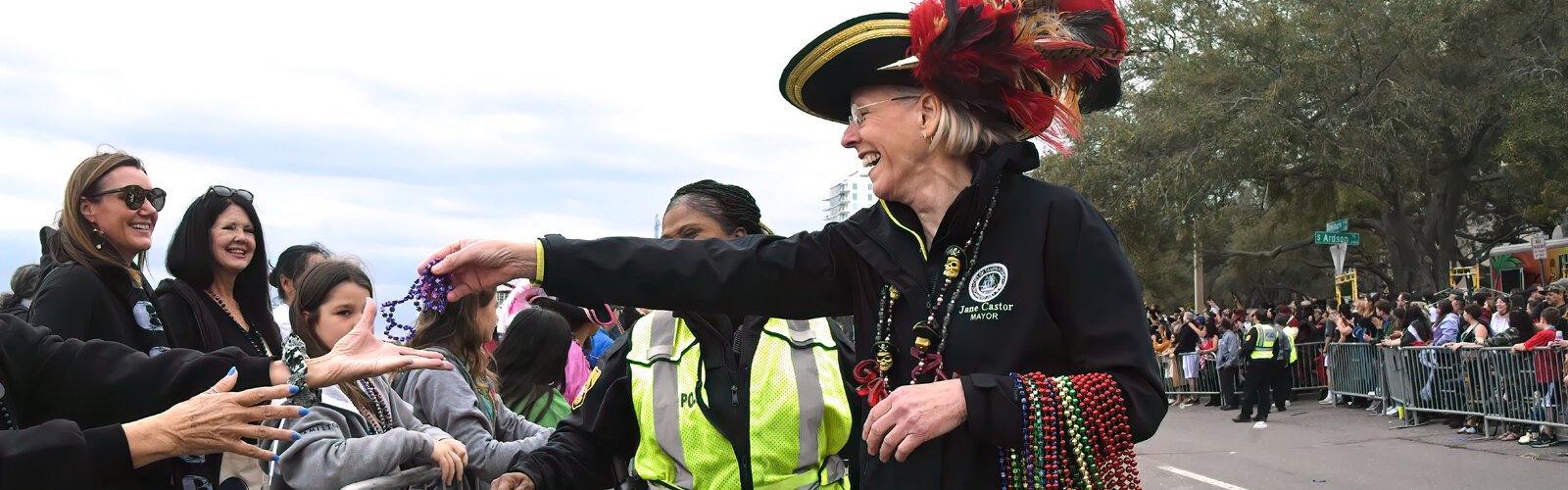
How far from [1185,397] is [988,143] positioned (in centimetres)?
2134

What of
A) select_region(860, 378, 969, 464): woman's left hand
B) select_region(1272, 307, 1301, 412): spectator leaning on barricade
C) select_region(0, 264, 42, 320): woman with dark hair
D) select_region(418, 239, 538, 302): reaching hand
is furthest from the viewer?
select_region(1272, 307, 1301, 412): spectator leaning on barricade

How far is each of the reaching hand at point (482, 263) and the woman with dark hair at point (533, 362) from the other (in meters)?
2.94

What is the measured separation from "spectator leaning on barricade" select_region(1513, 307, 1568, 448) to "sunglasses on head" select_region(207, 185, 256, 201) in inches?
506

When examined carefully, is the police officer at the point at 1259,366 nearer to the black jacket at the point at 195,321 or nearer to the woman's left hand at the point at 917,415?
the black jacket at the point at 195,321

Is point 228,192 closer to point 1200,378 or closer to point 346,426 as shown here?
point 346,426

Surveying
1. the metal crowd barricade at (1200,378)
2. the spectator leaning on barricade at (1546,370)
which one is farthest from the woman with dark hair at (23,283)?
the metal crowd barricade at (1200,378)

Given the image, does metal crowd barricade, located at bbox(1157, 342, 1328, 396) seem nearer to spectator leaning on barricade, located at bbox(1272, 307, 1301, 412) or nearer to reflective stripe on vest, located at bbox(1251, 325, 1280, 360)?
spectator leaning on barricade, located at bbox(1272, 307, 1301, 412)

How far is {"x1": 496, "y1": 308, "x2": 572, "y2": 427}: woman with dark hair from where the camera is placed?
5.64m

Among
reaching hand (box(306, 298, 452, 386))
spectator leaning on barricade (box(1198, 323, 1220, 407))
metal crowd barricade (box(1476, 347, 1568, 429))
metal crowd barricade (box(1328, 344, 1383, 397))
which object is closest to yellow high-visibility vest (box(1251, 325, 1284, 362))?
metal crowd barricade (box(1328, 344, 1383, 397))

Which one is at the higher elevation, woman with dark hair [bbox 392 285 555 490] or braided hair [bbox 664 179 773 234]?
braided hair [bbox 664 179 773 234]

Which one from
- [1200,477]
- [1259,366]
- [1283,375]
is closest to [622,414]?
[1200,477]

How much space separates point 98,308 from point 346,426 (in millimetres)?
850

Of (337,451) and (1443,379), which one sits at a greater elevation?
(1443,379)

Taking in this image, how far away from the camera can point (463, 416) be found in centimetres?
463
